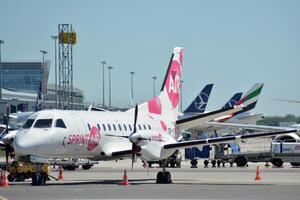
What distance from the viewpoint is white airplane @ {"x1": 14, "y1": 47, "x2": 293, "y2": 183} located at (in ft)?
101

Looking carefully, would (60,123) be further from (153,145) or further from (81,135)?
(153,145)

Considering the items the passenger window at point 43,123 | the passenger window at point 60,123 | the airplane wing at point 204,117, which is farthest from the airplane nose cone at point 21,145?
the airplane wing at point 204,117

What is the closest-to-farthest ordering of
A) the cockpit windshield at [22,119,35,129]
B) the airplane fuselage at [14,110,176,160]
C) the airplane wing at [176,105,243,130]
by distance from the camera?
the airplane fuselage at [14,110,176,160], the cockpit windshield at [22,119,35,129], the airplane wing at [176,105,243,130]

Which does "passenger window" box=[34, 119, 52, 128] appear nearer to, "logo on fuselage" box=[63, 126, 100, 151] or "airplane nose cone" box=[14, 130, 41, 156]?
"airplane nose cone" box=[14, 130, 41, 156]

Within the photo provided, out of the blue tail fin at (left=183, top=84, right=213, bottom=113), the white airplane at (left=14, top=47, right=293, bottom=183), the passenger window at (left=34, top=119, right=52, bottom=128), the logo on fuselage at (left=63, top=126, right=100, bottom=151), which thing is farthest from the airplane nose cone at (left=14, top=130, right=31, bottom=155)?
the blue tail fin at (left=183, top=84, right=213, bottom=113)

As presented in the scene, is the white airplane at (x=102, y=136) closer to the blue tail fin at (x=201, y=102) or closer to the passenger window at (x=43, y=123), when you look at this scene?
the passenger window at (x=43, y=123)

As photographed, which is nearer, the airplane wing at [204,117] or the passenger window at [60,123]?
the passenger window at [60,123]

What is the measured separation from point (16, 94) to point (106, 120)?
143 meters

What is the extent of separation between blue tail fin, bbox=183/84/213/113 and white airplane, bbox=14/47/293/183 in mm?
52362

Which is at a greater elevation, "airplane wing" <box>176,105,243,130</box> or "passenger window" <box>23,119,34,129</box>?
"airplane wing" <box>176,105,243,130</box>

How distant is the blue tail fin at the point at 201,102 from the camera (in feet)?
294

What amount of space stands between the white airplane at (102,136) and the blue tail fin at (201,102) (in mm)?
52362

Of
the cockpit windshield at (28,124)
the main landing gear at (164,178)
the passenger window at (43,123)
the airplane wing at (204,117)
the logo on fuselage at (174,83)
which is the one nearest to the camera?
the cockpit windshield at (28,124)

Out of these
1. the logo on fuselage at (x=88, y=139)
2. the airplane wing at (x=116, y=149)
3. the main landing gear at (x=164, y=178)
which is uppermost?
the logo on fuselage at (x=88, y=139)
